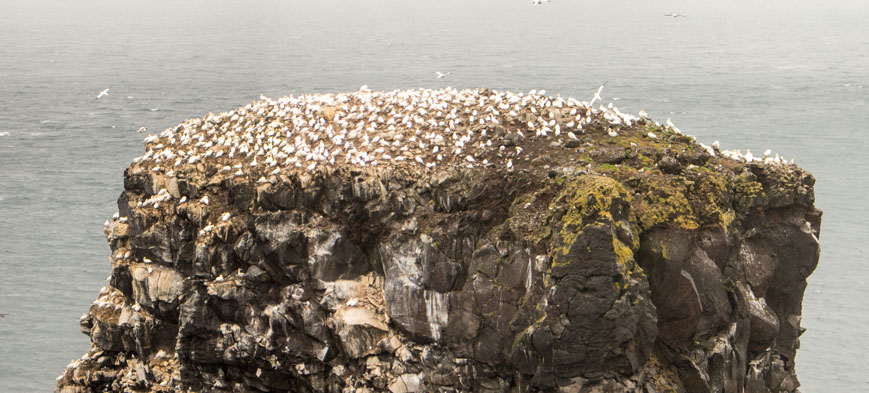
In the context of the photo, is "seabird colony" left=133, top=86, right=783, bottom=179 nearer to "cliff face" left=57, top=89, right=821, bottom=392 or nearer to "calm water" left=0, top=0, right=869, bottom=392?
"cliff face" left=57, top=89, right=821, bottom=392

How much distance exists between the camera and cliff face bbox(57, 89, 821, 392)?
29.3 metres

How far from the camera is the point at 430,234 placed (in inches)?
1228

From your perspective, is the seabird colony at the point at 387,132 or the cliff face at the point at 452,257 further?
the seabird colony at the point at 387,132

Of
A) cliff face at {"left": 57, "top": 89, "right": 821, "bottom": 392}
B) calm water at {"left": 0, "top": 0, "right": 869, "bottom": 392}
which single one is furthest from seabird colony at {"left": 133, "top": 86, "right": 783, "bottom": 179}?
calm water at {"left": 0, "top": 0, "right": 869, "bottom": 392}

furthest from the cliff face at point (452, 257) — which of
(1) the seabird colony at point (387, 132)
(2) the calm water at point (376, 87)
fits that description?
(2) the calm water at point (376, 87)

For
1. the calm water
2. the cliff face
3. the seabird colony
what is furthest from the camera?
the calm water

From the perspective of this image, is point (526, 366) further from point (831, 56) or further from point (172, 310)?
point (831, 56)

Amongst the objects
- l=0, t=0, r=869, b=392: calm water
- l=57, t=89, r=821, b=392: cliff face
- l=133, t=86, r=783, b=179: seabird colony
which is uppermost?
l=133, t=86, r=783, b=179: seabird colony

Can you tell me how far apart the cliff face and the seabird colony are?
10cm

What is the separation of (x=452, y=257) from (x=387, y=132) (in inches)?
229

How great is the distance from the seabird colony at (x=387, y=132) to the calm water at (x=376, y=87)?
1729cm

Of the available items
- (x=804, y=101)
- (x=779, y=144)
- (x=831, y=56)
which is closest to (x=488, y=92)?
(x=779, y=144)

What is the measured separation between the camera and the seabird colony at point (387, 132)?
33.1m

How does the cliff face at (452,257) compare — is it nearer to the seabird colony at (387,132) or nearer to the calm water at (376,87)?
the seabird colony at (387,132)
